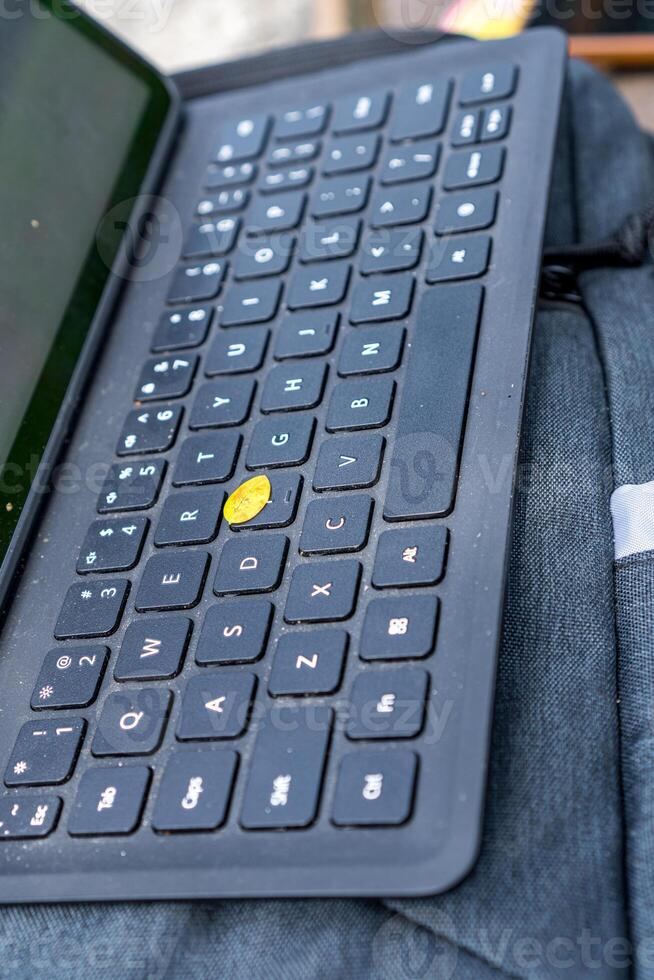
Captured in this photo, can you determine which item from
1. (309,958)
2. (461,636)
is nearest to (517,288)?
(461,636)

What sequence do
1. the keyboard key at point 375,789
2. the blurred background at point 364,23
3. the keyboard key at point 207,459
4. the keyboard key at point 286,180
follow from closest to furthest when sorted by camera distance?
the keyboard key at point 375,789, the keyboard key at point 207,459, the keyboard key at point 286,180, the blurred background at point 364,23

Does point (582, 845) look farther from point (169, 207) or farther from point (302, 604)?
point (169, 207)

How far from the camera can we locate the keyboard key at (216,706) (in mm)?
325

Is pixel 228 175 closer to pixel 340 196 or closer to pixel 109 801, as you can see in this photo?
pixel 340 196

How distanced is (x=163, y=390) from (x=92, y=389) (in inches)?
1.5

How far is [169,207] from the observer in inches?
20.5

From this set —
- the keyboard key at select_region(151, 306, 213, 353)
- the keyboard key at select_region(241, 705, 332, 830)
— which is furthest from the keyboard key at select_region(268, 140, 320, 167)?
the keyboard key at select_region(241, 705, 332, 830)

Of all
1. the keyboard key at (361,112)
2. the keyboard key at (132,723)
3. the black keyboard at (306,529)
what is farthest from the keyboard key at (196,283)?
the keyboard key at (132,723)

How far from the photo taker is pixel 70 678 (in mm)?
359

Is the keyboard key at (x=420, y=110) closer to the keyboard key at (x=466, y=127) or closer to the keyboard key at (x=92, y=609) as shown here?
the keyboard key at (x=466, y=127)

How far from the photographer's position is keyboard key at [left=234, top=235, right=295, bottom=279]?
1.52ft

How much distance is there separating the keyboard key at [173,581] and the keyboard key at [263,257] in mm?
157

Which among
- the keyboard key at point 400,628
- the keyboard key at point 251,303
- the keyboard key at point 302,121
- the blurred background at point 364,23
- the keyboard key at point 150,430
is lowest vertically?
the blurred background at point 364,23

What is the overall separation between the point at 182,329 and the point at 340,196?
0.34ft
